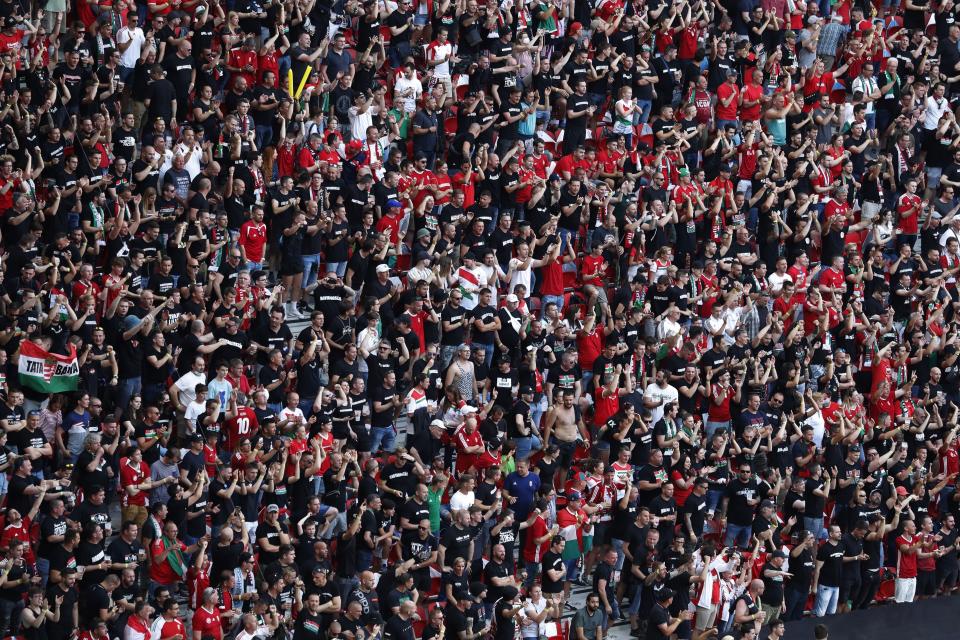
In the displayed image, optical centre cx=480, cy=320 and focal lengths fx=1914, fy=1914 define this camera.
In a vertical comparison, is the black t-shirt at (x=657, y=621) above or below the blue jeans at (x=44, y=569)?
below

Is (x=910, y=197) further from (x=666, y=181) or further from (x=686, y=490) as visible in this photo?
(x=686, y=490)

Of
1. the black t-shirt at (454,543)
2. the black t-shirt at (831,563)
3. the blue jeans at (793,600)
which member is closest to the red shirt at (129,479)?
the black t-shirt at (454,543)

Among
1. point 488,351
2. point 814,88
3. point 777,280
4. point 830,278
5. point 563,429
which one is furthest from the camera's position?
point 814,88

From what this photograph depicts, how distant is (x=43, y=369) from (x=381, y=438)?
419 cm

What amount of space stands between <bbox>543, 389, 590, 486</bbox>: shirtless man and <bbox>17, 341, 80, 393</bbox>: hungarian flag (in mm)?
6099

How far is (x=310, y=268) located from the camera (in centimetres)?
2391

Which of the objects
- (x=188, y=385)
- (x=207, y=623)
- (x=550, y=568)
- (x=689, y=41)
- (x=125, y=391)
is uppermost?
(x=689, y=41)

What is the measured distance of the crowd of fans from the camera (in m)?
20.9

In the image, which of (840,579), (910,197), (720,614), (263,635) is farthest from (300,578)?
(910,197)

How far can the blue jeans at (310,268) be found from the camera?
23797 millimetres

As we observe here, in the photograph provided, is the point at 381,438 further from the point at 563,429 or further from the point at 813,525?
the point at 813,525

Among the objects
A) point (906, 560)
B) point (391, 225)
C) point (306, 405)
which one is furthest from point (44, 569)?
point (906, 560)

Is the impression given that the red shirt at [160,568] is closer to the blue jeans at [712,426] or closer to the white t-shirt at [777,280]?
the blue jeans at [712,426]

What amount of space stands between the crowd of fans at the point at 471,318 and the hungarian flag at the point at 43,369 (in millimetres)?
125
